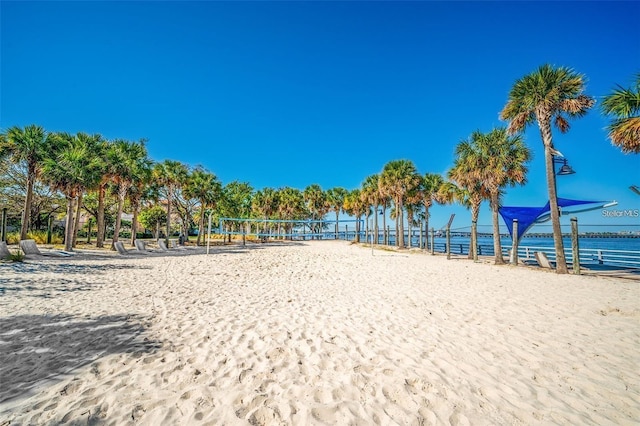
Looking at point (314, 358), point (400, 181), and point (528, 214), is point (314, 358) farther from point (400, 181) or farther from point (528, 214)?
point (400, 181)

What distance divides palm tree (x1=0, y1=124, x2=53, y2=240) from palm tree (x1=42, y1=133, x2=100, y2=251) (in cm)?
72

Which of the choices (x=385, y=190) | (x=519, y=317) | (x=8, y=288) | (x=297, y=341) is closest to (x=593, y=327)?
(x=519, y=317)

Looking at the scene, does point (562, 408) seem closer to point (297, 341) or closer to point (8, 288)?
point (297, 341)

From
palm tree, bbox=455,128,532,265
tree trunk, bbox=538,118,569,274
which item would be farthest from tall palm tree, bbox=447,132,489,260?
tree trunk, bbox=538,118,569,274

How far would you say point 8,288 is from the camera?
6.89 meters

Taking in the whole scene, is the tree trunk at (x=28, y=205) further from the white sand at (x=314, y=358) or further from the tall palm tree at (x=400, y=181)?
the tall palm tree at (x=400, y=181)

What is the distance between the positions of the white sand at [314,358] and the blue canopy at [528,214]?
1202cm

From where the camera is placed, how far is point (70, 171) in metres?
16.6

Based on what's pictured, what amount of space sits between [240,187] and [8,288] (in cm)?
4063

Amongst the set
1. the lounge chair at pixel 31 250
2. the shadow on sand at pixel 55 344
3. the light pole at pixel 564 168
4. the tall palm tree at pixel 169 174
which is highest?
the tall palm tree at pixel 169 174

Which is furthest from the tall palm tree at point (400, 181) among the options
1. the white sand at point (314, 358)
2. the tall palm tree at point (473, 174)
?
the white sand at point (314, 358)

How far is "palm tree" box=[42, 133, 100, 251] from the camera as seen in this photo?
1623cm

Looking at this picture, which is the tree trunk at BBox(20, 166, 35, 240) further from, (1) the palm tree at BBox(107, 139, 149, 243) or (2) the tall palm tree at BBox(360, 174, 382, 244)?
(2) the tall palm tree at BBox(360, 174, 382, 244)

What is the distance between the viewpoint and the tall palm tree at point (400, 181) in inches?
1065
